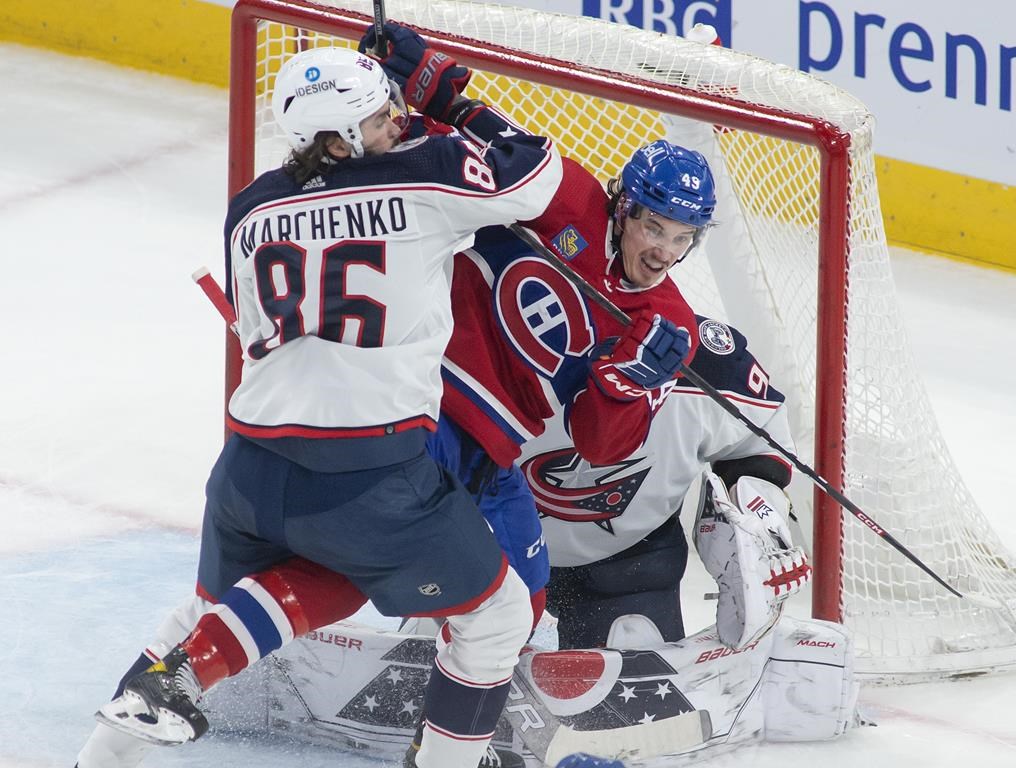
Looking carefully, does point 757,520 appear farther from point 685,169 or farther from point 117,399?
point 117,399

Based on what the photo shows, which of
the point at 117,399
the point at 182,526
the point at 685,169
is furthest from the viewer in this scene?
the point at 117,399

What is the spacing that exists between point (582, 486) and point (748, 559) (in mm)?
333

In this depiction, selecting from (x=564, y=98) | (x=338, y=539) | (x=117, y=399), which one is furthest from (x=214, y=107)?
(x=338, y=539)

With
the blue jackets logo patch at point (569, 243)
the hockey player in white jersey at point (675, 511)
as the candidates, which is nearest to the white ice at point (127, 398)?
the hockey player in white jersey at point (675, 511)

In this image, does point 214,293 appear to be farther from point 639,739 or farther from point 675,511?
point 639,739

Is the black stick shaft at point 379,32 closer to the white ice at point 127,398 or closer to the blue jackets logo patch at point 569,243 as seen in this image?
the blue jackets logo patch at point 569,243

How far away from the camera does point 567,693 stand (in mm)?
2906

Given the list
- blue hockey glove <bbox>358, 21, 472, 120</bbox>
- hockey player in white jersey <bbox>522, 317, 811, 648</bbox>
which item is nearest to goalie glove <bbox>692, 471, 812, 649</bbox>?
hockey player in white jersey <bbox>522, 317, 811, 648</bbox>

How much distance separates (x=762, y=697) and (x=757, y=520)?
309 mm

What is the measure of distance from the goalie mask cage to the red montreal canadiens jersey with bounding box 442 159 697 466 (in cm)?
34

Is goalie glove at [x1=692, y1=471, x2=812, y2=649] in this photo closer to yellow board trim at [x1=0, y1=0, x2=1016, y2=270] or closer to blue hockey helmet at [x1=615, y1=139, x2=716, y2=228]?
blue hockey helmet at [x1=615, y1=139, x2=716, y2=228]

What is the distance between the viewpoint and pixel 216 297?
3.12m

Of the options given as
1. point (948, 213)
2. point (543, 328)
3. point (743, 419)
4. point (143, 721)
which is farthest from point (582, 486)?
point (948, 213)

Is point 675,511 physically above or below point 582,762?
above
